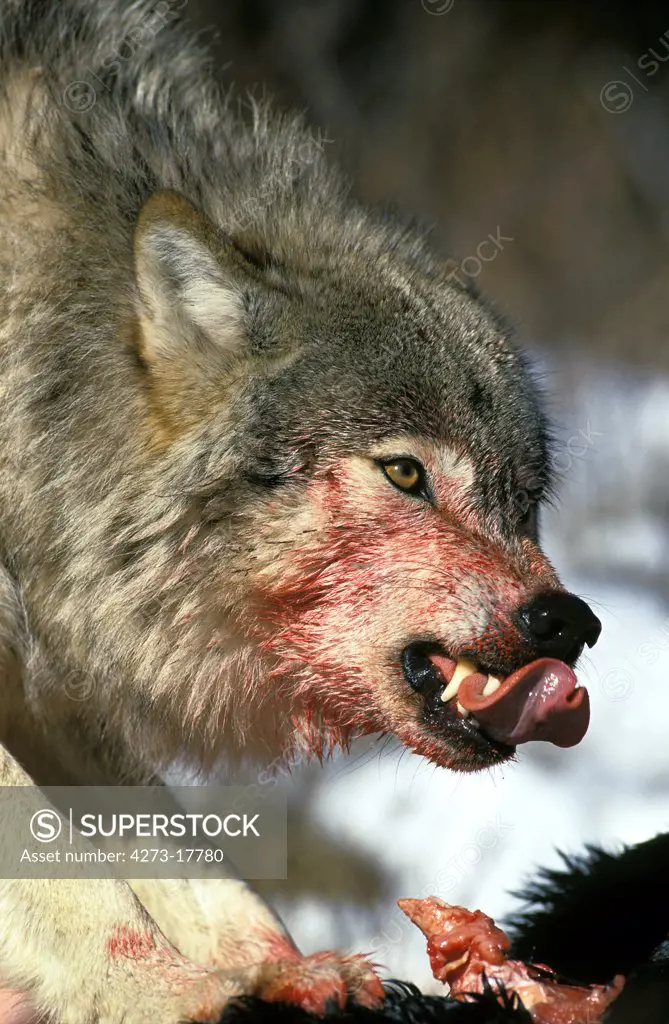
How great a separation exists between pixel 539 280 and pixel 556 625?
2.42 m

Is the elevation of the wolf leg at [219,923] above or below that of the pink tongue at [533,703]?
below

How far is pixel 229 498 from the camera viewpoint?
169 centimetres

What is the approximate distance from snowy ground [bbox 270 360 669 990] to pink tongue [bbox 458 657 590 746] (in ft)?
5.63

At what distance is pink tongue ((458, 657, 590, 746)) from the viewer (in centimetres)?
158

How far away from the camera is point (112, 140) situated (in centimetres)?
190

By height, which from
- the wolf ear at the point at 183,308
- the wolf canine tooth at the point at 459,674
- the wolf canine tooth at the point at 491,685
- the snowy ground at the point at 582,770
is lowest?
the snowy ground at the point at 582,770

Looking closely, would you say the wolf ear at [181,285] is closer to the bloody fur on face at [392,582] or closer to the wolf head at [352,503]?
the wolf head at [352,503]

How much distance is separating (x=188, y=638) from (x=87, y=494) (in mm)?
265

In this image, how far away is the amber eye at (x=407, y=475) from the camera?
1.70 metres

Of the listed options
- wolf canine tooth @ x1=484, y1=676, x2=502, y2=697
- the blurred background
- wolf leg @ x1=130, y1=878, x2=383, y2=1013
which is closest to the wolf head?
wolf canine tooth @ x1=484, y1=676, x2=502, y2=697

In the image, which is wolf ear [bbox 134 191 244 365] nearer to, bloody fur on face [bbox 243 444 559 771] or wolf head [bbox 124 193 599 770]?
wolf head [bbox 124 193 599 770]

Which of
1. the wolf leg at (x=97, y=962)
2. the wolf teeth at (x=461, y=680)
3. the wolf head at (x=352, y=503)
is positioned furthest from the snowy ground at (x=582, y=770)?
the wolf leg at (x=97, y=962)

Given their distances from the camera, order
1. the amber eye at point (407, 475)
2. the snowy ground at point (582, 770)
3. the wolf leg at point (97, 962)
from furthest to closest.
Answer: the snowy ground at point (582, 770) < the amber eye at point (407, 475) < the wolf leg at point (97, 962)

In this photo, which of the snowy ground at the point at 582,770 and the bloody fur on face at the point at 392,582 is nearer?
the bloody fur on face at the point at 392,582
